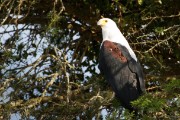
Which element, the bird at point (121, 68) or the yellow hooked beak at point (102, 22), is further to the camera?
the yellow hooked beak at point (102, 22)

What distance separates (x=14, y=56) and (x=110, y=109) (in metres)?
1.06

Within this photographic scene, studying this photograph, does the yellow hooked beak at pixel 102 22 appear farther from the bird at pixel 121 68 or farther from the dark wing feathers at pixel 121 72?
the dark wing feathers at pixel 121 72

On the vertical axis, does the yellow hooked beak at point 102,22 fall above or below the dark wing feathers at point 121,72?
above

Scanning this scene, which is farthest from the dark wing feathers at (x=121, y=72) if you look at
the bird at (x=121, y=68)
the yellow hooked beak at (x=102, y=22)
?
the yellow hooked beak at (x=102, y=22)

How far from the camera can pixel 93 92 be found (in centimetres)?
404

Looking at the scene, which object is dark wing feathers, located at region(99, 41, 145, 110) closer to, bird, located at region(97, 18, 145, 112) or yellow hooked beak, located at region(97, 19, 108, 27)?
bird, located at region(97, 18, 145, 112)

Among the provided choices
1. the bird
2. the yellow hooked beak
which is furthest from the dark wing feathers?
the yellow hooked beak

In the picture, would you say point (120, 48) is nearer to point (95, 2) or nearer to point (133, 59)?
point (133, 59)

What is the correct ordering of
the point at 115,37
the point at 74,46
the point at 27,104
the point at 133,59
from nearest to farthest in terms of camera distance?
the point at 27,104 → the point at 133,59 → the point at 115,37 → the point at 74,46

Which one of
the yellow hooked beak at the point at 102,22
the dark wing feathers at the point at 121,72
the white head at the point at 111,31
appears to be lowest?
the dark wing feathers at the point at 121,72

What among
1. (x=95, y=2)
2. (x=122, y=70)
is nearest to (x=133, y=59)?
(x=122, y=70)

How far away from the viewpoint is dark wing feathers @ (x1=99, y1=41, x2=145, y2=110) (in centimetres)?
413

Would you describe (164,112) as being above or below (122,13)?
below

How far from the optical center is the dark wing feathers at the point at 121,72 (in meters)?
4.13
